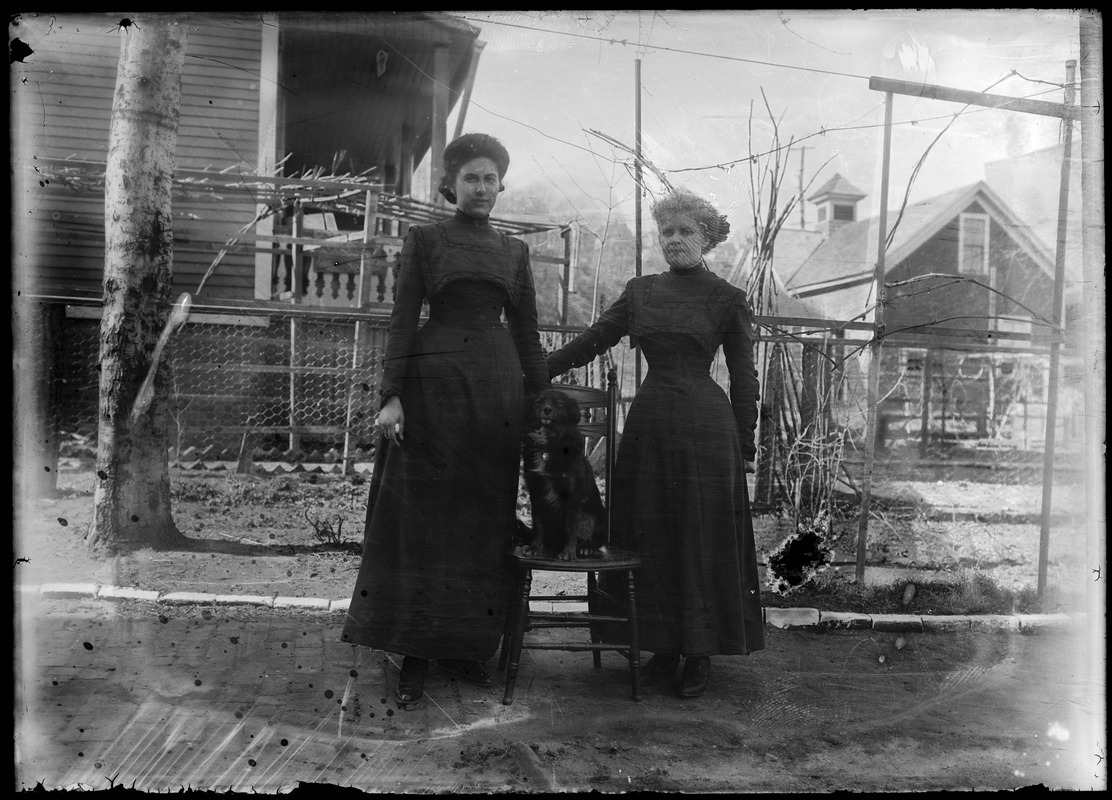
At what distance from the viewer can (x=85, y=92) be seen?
12.2 ft

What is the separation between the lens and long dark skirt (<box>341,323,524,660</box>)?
10.2ft

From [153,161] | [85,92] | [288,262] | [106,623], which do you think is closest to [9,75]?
[85,92]

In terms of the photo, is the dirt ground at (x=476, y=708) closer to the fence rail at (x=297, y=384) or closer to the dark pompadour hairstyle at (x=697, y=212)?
the fence rail at (x=297, y=384)

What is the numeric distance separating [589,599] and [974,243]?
3.16m

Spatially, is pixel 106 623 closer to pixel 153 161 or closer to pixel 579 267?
pixel 153 161

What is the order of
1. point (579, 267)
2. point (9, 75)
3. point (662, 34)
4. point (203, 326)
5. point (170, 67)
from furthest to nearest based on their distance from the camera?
point (579, 267) → point (203, 326) → point (170, 67) → point (662, 34) → point (9, 75)

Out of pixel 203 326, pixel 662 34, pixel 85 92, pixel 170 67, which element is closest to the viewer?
pixel 662 34

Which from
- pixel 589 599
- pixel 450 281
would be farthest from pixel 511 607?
pixel 450 281

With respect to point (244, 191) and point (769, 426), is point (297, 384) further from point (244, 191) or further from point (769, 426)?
point (769, 426)

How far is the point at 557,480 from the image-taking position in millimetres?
3129

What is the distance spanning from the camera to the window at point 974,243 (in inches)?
168

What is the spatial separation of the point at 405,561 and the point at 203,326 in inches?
91.6

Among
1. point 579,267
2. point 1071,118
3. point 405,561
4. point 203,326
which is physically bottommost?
point 405,561

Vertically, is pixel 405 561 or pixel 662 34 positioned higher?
pixel 662 34
